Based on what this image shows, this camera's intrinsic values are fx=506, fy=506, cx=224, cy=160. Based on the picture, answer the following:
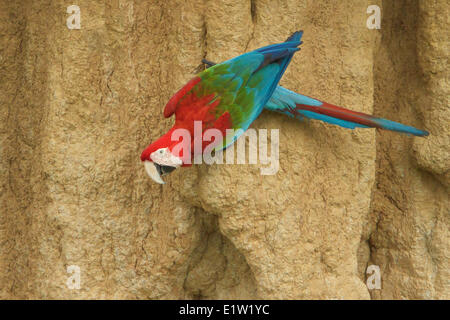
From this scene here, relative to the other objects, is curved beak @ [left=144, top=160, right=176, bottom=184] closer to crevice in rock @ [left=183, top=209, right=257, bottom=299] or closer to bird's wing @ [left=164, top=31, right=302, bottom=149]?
bird's wing @ [left=164, top=31, right=302, bottom=149]

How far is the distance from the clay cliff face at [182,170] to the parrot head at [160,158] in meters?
0.20

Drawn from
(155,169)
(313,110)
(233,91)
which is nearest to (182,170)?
(155,169)

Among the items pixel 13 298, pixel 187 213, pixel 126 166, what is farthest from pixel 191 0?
pixel 13 298

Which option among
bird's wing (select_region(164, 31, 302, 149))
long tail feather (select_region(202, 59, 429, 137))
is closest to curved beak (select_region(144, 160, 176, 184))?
bird's wing (select_region(164, 31, 302, 149))

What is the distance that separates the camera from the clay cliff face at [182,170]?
2.00 metres

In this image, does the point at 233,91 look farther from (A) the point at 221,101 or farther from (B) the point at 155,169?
(B) the point at 155,169

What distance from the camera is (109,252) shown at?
84.0 inches

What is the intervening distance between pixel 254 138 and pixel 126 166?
0.57 m

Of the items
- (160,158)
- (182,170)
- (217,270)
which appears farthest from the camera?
(217,270)

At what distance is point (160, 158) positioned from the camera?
1749 mm

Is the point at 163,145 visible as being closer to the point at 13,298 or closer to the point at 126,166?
the point at 126,166

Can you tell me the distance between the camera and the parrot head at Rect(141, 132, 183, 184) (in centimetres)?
175

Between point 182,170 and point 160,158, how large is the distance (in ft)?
1.03

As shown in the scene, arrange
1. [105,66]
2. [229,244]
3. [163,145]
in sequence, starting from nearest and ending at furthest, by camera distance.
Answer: [163,145] → [105,66] → [229,244]
